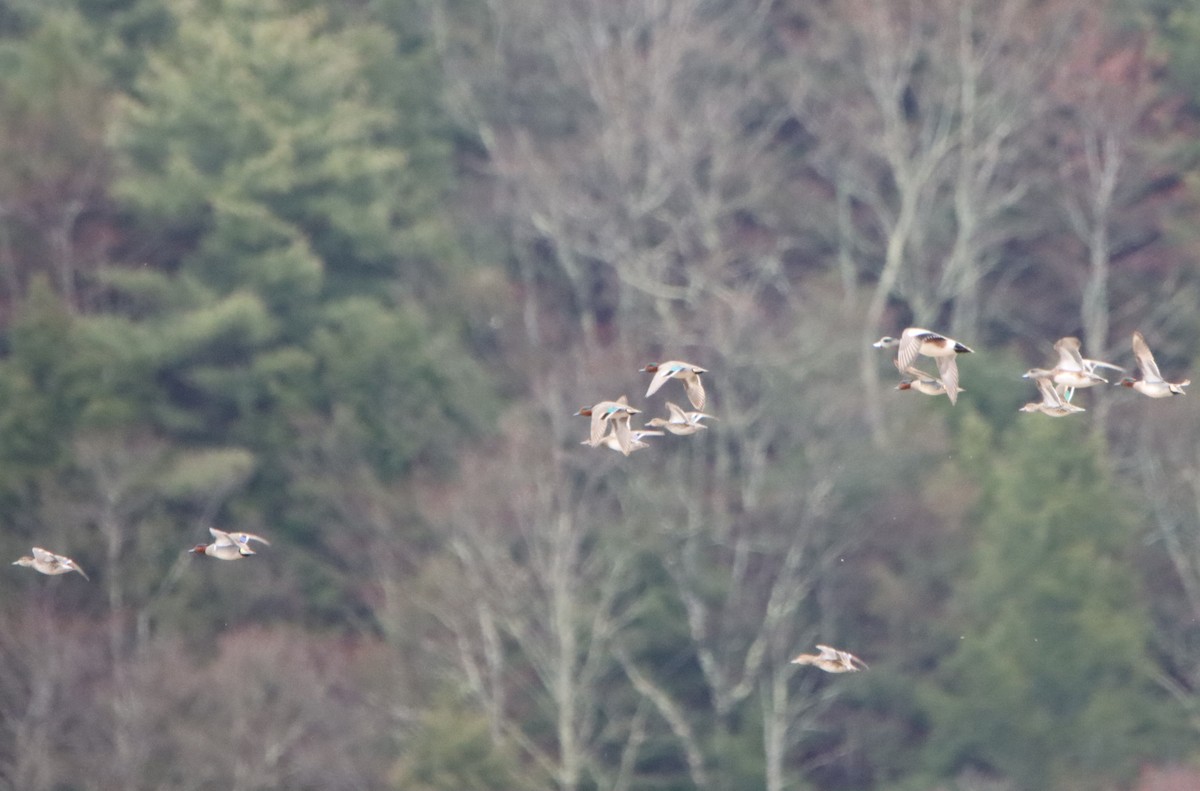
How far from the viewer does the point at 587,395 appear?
3047 cm

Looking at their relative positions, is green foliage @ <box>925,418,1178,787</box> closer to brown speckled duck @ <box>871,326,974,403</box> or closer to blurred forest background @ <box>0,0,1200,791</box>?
blurred forest background @ <box>0,0,1200,791</box>

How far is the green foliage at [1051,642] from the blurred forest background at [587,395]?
2.3 inches

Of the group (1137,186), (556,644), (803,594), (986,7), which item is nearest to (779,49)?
(986,7)

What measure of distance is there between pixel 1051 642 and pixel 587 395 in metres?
6.76

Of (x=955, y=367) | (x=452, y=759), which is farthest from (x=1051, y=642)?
(x=955, y=367)

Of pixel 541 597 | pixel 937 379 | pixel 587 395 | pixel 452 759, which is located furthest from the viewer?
pixel 587 395

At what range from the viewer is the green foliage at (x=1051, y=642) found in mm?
29219

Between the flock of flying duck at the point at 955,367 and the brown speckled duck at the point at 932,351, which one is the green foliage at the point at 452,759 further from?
the brown speckled duck at the point at 932,351

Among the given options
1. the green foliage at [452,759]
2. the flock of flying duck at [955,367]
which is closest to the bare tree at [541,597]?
the green foliage at [452,759]

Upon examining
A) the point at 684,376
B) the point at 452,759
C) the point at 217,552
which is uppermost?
the point at 684,376

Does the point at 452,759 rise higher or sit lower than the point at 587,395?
lower

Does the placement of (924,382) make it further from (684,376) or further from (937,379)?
(684,376)

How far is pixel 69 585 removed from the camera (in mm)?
28266

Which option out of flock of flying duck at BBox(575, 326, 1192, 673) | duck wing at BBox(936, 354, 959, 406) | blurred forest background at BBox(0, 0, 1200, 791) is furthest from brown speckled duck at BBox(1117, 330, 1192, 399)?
blurred forest background at BBox(0, 0, 1200, 791)
